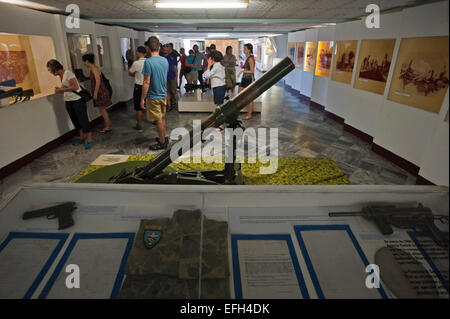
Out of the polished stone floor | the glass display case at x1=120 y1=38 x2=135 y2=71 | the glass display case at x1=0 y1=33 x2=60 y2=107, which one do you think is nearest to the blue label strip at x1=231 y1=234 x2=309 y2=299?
the polished stone floor

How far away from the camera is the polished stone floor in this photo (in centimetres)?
409

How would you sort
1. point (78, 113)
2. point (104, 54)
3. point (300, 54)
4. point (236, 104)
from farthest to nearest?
1. point (300, 54)
2. point (104, 54)
3. point (78, 113)
4. point (236, 104)

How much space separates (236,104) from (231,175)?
38.5 inches

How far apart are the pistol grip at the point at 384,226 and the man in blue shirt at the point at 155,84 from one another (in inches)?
165

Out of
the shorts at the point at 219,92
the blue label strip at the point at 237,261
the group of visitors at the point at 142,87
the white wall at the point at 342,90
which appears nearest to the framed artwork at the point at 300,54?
the white wall at the point at 342,90

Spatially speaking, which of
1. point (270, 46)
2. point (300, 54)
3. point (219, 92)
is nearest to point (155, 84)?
point (219, 92)

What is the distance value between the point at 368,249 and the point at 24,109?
5.41 meters

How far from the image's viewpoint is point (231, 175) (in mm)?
2865

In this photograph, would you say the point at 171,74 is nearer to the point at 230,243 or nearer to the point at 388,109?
the point at 388,109

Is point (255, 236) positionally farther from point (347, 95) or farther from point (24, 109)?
point (347, 95)

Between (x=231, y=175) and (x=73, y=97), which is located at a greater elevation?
(x=73, y=97)

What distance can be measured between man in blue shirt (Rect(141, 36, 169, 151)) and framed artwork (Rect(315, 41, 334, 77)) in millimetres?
5631
